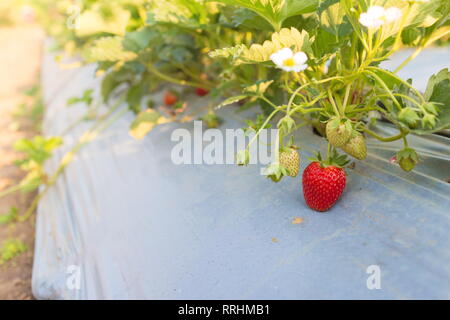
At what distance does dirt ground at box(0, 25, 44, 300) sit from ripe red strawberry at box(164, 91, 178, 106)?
0.72 metres

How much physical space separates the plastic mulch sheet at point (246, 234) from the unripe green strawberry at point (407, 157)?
0.25ft

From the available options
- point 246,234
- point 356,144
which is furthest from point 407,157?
point 246,234

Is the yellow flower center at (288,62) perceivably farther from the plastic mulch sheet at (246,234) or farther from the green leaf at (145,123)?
the green leaf at (145,123)

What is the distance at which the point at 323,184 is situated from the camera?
31.7 inches

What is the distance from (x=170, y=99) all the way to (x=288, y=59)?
3.16 feet

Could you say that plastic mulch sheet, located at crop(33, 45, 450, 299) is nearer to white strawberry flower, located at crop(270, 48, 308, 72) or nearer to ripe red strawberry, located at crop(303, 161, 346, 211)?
ripe red strawberry, located at crop(303, 161, 346, 211)

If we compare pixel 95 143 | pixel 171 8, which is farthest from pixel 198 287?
pixel 95 143

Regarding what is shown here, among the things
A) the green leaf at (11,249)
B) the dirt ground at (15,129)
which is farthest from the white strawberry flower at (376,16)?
the green leaf at (11,249)

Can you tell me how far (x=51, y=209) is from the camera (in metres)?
1.48

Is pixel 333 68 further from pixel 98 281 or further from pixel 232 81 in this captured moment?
pixel 98 281

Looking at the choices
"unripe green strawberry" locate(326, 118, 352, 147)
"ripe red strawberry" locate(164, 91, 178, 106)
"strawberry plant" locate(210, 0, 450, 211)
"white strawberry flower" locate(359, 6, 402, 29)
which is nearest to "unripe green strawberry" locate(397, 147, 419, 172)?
"strawberry plant" locate(210, 0, 450, 211)

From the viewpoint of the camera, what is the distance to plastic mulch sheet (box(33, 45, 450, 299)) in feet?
2.38
